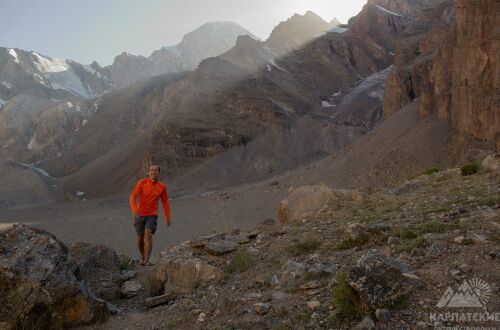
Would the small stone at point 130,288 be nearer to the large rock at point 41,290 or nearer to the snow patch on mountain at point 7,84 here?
the large rock at point 41,290

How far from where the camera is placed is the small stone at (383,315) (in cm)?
410

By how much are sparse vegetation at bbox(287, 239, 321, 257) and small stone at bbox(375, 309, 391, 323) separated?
312 cm

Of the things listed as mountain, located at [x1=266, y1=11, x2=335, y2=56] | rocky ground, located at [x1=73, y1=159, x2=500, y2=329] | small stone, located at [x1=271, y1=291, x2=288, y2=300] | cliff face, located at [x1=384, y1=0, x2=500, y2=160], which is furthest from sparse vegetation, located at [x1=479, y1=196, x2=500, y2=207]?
mountain, located at [x1=266, y1=11, x2=335, y2=56]

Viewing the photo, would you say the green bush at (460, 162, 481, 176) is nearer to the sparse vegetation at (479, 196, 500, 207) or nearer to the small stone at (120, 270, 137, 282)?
the sparse vegetation at (479, 196, 500, 207)

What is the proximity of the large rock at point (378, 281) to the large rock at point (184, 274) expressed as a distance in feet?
9.80

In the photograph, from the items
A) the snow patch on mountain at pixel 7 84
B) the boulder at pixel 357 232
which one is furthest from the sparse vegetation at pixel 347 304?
the snow patch on mountain at pixel 7 84

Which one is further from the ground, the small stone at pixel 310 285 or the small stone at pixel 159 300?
the small stone at pixel 310 285

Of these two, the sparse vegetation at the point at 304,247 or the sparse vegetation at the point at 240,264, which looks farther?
the sparse vegetation at the point at 304,247

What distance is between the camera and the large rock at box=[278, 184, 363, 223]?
1313 centimetres

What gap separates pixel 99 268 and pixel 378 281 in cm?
643

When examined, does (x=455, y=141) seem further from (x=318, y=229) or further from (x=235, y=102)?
(x=235, y=102)

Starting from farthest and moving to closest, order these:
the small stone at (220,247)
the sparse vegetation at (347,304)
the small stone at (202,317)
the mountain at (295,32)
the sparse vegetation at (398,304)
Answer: the mountain at (295,32), the small stone at (220,247), the small stone at (202,317), the sparse vegetation at (347,304), the sparse vegetation at (398,304)

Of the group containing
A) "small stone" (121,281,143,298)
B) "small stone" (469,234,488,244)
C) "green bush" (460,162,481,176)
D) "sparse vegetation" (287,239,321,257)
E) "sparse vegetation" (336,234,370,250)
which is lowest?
"small stone" (121,281,143,298)

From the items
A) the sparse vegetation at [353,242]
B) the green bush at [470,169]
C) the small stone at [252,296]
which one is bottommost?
the green bush at [470,169]
